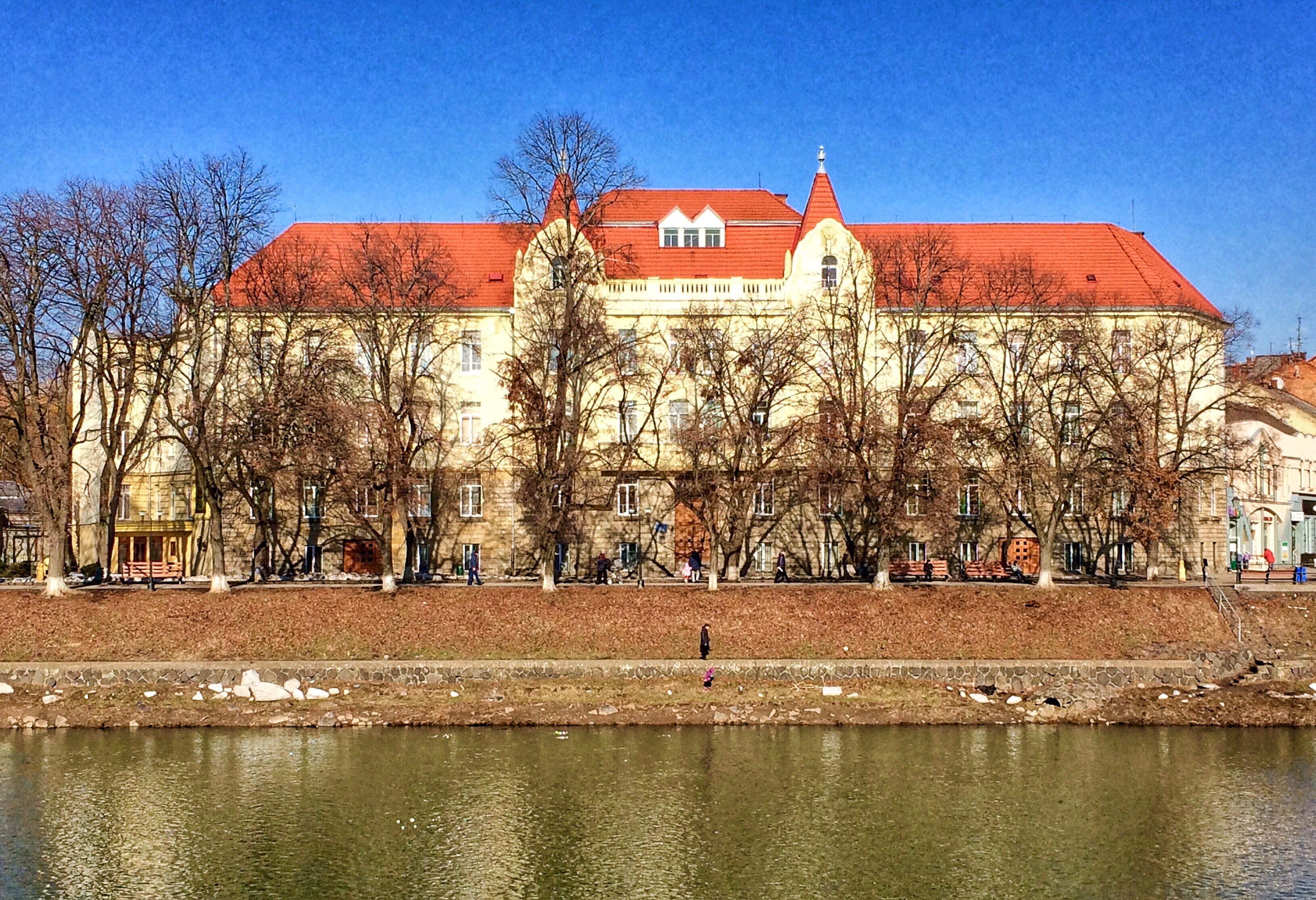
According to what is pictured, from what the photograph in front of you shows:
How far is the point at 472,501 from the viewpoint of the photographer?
199 ft

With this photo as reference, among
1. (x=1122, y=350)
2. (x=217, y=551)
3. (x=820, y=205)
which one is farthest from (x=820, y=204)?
(x=217, y=551)

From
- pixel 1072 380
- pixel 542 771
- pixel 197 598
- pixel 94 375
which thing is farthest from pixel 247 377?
pixel 1072 380

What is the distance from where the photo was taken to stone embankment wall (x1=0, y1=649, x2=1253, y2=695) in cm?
4197

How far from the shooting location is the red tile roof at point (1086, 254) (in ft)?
206

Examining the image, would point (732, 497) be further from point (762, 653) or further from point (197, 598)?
point (197, 598)

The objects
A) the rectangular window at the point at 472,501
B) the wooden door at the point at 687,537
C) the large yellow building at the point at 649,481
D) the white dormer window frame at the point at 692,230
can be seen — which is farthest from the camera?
the white dormer window frame at the point at 692,230

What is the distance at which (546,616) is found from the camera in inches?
1884

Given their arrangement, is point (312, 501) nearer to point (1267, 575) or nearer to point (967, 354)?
point (967, 354)

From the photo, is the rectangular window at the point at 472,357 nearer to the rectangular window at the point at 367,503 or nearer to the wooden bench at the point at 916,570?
the rectangular window at the point at 367,503

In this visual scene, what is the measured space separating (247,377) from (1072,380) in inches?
1388

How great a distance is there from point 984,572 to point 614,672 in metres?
21.3

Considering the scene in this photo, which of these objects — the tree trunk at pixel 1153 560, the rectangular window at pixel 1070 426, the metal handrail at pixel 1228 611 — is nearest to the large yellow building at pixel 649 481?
the tree trunk at pixel 1153 560

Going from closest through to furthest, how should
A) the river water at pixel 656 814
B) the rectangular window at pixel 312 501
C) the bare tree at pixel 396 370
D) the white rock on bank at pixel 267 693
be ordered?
1. the river water at pixel 656 814
2. the white rock on bank at pixel 267 693
3. the bare tree at pixel 396 370
4. the rectangular window at pixel 312 501

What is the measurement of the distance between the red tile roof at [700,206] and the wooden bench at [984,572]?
20.5 metres
